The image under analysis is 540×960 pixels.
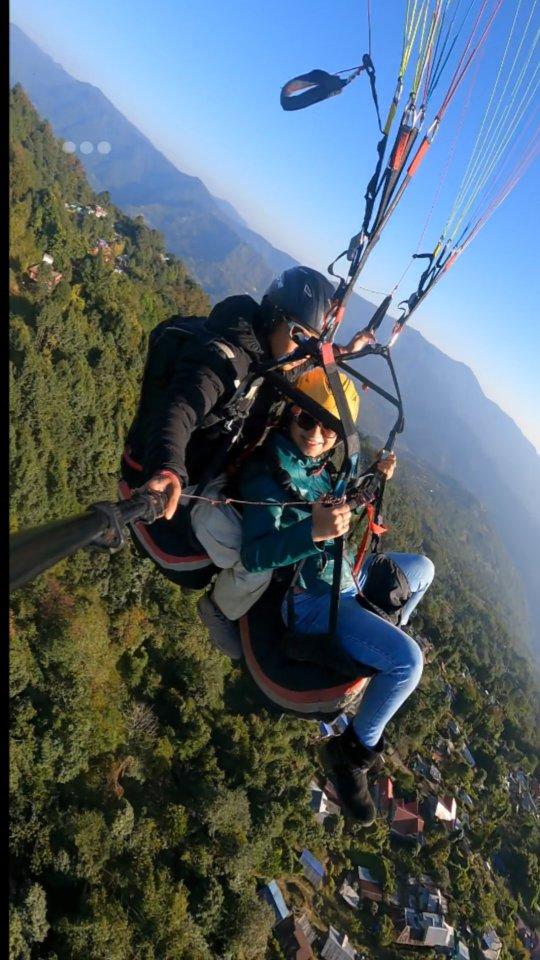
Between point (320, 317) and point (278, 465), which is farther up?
point (320, 317)

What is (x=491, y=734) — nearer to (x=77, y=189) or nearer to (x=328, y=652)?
(x=328, y=652)

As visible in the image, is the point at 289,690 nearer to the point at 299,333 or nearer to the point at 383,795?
the point at 299,333

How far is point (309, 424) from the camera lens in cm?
335

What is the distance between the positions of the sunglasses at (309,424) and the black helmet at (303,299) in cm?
59

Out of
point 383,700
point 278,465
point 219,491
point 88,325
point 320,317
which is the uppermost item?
point 320,317

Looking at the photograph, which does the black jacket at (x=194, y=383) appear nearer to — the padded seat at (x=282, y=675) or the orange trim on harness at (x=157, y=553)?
the orange trim on harness at (x=157, y=553)

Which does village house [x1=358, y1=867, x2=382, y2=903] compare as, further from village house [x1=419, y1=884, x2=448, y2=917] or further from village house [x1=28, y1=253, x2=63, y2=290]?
village house [x1=28, y1=253, x2=63, y2=290]

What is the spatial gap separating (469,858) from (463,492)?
162m

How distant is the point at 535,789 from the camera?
49.5m

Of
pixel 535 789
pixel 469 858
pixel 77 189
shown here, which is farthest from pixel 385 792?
pixel 77 189

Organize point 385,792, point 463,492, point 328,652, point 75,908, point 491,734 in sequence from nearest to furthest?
point 328,652 → point 75,908 → point 385,792 → point 491,734 → point 463,492

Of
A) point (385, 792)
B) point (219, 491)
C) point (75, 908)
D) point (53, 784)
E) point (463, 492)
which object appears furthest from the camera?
point (463, 492)

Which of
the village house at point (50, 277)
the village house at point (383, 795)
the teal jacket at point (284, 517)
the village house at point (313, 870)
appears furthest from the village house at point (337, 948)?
the village house at point (50, 277)

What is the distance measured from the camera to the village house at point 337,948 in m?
20.5
